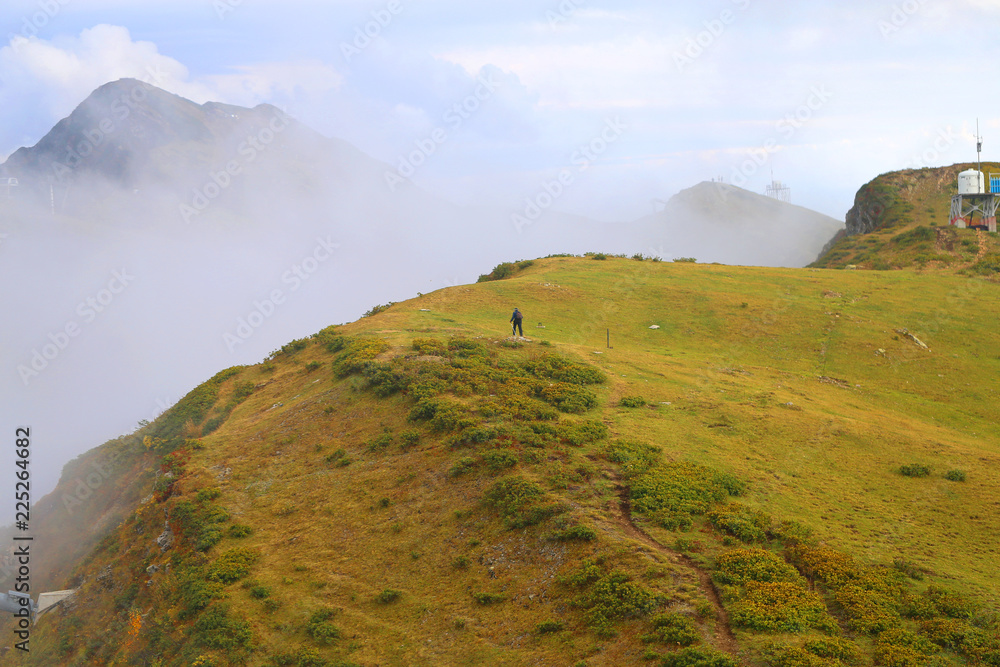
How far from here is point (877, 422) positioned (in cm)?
2520

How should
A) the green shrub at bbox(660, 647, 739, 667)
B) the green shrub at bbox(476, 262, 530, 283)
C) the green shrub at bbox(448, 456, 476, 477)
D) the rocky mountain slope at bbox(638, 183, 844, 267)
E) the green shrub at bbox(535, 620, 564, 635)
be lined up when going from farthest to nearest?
the rocky mountain slope at bbox(638, 183, 844, 267) < the green shrub at bbox(476, 262, 530, 283) < the green shrub at bbox(448, 456, 476, 477) < the green shrub at bbox(535, 620, 564, 635) < the green shrub at bbox(660, 647, 739, 667)

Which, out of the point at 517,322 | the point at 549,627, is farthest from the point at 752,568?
the point at 517,322

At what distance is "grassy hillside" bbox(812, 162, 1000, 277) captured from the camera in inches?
2195

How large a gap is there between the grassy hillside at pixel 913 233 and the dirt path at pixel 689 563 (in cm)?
4603

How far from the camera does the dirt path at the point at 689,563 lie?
41.4 ft

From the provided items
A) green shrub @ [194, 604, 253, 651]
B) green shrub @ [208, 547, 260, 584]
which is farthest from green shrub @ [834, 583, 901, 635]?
green shrub @ [208, 547, 260, 584]

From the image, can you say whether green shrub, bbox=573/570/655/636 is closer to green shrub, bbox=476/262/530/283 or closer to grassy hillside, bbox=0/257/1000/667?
grassy hillside, bbox=0/257/1000/667

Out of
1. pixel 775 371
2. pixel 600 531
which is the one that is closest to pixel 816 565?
pixel 600 531

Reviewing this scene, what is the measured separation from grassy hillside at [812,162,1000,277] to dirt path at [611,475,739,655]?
46035 mm

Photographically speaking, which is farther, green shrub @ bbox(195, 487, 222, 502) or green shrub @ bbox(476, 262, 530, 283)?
green shrub @ bbox(476, 262, 530, 283)

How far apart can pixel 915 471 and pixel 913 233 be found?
174 feet

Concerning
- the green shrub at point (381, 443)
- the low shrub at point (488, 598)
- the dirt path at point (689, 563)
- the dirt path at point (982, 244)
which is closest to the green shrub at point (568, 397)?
the dirt path at point (689, 563)

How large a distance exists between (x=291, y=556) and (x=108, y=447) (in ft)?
84.9

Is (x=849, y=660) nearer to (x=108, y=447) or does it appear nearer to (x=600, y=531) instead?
(x=600, y=531)
